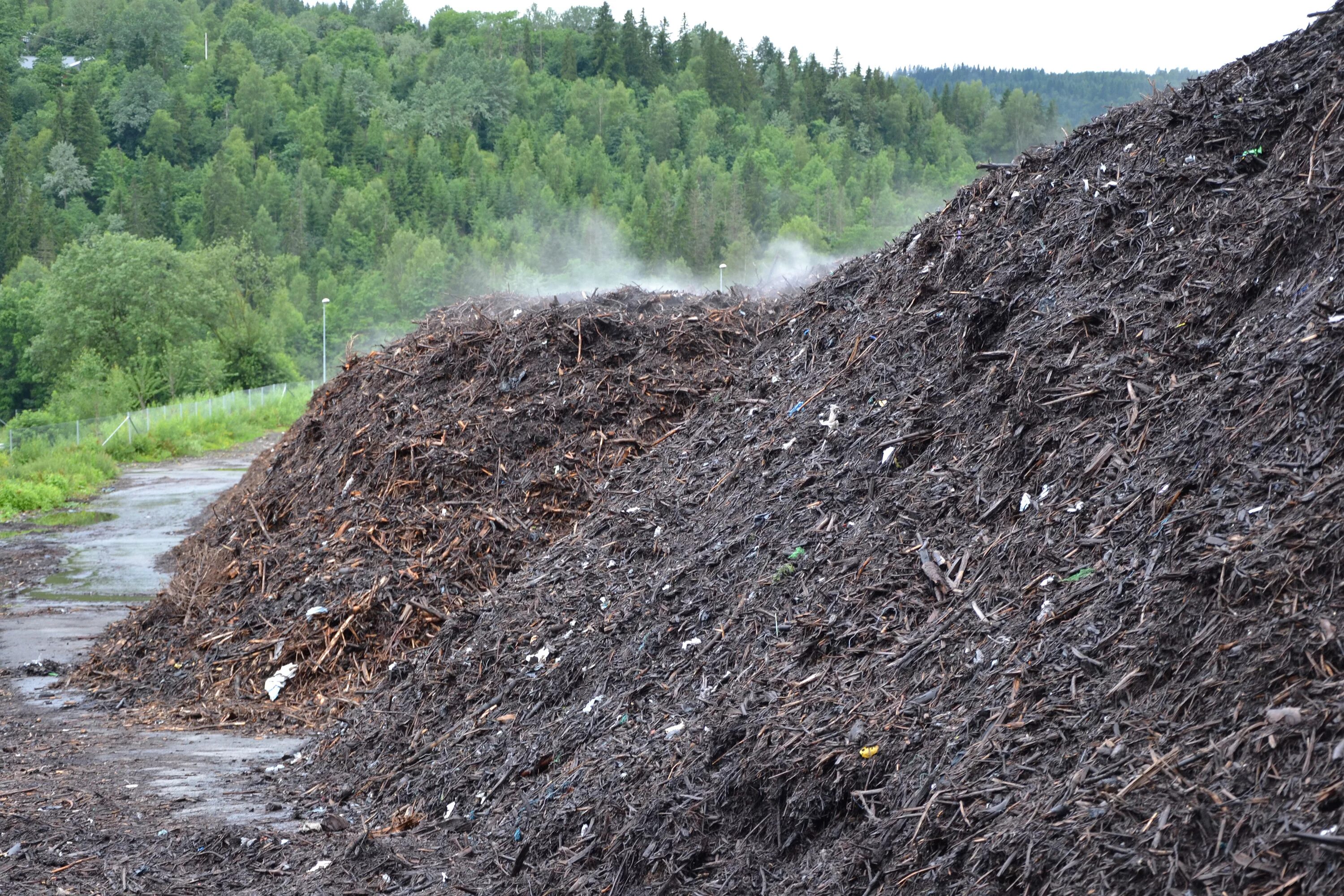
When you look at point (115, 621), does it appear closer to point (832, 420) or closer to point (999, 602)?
point (832, 420)

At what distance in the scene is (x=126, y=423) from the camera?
34344mm

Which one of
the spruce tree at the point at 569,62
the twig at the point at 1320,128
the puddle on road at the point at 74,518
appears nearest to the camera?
the twig at the point at 1320,128

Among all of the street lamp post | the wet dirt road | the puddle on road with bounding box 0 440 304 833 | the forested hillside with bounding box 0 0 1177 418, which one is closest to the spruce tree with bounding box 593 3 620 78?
the forested hillside with bounding box 0 0 1177 418

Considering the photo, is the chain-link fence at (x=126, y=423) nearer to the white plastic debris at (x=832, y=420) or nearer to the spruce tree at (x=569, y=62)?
the white plastic debris at (x=832, y=420)

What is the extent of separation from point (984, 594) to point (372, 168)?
144 metres

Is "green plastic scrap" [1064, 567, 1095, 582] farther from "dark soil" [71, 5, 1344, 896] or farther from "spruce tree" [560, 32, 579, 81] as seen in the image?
"spruce tree" [560, 32, 579, 81]

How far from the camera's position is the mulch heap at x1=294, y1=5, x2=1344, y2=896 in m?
2.92

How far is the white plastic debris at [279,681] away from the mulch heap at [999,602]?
1.73m

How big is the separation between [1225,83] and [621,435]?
527 centimetres

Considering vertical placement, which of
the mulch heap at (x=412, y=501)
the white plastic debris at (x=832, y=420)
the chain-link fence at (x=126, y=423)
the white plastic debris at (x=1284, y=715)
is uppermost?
the white plastic debris at (x=832, y=420)

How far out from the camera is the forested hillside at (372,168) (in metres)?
58.8

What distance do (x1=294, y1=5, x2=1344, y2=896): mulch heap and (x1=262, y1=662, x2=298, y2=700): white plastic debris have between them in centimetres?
173

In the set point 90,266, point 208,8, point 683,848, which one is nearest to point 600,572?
point 683,848

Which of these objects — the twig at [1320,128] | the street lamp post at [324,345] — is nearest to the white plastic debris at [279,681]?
the twig at [1320,128]
